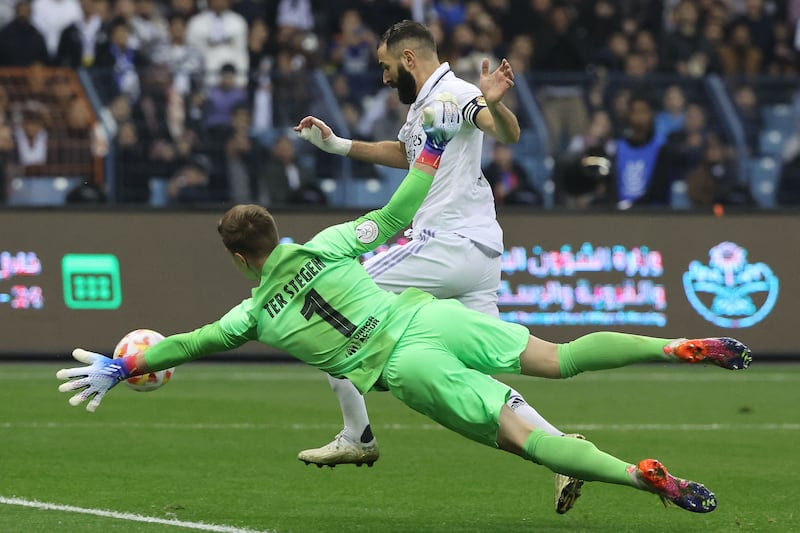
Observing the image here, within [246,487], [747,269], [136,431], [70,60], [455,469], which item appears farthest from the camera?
[70,60]

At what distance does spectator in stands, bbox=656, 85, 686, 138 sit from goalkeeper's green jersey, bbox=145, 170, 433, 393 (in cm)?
972

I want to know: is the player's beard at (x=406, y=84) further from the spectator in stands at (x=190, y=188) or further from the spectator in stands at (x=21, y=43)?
the spectator in stands at (x=21, y=43)

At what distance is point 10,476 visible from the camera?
28.5 ft

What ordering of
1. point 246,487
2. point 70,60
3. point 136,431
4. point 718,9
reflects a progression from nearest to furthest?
point 246,487 → point 136,431 → point 70,60 → point 718,9

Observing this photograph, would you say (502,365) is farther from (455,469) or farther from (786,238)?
(786,238)

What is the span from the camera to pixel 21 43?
1769 cm

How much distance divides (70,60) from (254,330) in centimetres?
1148

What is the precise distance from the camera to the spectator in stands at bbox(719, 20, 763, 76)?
18984 mm

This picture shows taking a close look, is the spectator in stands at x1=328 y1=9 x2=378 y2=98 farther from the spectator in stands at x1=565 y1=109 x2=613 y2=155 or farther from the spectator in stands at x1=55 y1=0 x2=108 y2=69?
the spectator in stands at x1=565 y1=109 x2=613 y2=155

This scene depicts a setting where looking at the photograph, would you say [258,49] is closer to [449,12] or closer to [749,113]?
[449,12]

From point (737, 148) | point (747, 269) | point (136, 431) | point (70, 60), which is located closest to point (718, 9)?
point (737, 148)

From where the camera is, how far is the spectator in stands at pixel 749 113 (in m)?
16.0

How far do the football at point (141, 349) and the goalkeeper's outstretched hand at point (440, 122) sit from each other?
1.63m

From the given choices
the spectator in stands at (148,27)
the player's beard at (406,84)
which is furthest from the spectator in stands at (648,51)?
the player's beard at (406,84)
